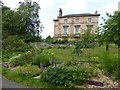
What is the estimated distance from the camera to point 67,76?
948 cm

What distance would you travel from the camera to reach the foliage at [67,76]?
9.29 meters

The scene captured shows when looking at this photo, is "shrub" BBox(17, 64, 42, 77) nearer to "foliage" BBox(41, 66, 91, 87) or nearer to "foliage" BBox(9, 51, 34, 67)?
"foliage" BBox(41, 66, 91, 87)

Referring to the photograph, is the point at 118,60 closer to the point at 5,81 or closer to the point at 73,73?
the point at 73,73

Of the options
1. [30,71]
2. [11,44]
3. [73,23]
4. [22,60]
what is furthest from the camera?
[73,23]

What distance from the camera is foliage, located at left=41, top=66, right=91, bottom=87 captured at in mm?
9292

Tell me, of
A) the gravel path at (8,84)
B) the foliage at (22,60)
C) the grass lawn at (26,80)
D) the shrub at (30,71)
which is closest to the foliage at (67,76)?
the grass lawn at (26,80)

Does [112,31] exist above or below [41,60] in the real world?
above

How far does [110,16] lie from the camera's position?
14961 millimetres

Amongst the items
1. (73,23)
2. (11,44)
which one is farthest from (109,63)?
(73,23)

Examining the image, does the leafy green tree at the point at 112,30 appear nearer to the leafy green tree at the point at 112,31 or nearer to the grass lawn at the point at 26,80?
the leafy green tree at the point at 112,31

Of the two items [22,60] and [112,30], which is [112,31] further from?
[22,60]

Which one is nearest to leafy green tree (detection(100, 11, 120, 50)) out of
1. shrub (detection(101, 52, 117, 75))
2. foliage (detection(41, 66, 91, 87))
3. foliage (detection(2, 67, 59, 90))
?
shrub (detection(101, 52, 117, 75))

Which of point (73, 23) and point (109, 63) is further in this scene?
point (73, 23)

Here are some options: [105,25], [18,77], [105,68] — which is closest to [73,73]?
[105,68]
